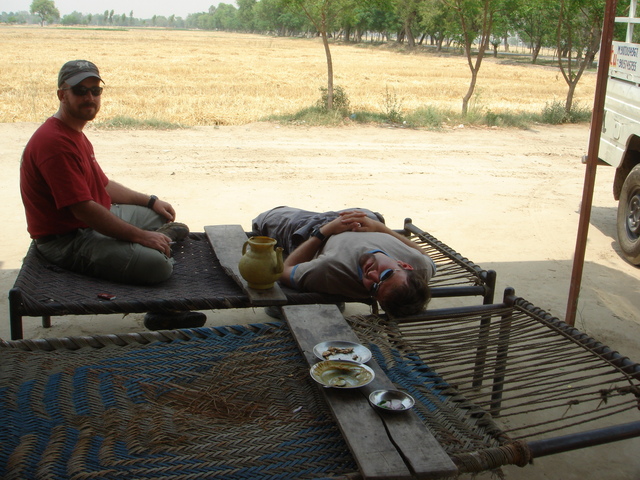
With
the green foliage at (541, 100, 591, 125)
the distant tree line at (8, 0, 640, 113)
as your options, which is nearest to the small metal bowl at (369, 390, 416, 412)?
the distant tree line at (8, 0, 640, 113)

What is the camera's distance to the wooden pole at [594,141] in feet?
11.8

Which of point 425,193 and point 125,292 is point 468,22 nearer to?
point 425,193

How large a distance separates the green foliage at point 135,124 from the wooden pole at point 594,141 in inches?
330

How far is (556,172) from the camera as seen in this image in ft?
29.7

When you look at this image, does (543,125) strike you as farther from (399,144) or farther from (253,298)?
(253,298)

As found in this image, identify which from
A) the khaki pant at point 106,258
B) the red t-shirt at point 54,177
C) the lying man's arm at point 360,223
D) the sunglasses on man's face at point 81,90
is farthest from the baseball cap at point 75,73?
the lying man's arm at point 360,223

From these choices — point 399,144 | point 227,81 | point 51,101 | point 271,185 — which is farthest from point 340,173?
point 227,81

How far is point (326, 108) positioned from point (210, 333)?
1061cm

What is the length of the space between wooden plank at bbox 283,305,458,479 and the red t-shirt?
1539mm

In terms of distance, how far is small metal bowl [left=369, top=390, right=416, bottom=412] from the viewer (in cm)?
217

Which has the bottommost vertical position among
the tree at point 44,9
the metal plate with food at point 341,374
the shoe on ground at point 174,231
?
the metal plate with food at point 341,374

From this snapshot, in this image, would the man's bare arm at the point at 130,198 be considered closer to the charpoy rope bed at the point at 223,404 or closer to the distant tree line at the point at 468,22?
the charpoy rope bed at the point at 223,404

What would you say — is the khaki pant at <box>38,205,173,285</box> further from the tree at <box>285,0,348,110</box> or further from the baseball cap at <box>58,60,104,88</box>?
the tree at <box>285,0,348,110</box>

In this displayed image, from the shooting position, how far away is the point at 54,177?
125 inches
